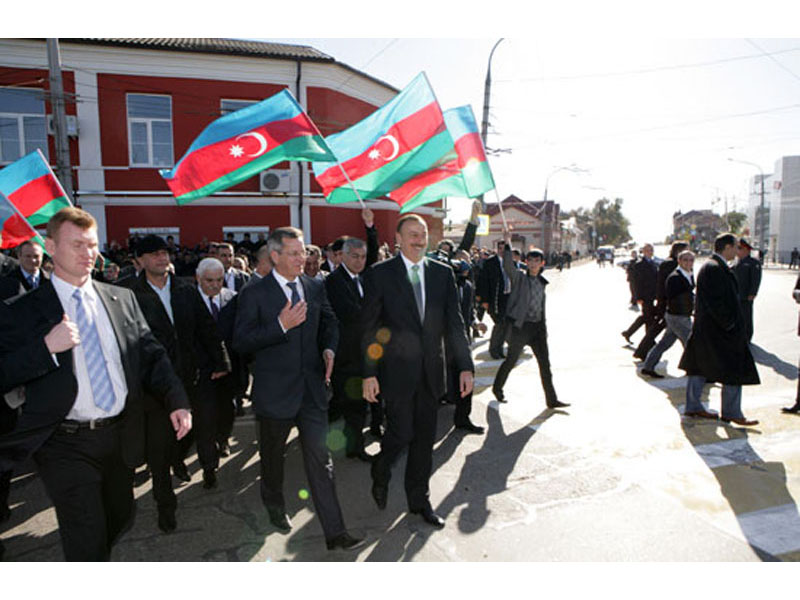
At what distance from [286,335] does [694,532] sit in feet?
10.2

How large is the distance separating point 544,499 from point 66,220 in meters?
3.77

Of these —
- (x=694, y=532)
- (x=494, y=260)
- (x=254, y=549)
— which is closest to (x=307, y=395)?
(x=254, y=549)

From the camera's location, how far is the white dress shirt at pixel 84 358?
8.65ft

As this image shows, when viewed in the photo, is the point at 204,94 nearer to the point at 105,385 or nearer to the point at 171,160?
the point at 171,160

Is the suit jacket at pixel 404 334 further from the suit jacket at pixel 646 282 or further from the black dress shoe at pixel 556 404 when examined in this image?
the suit jacket at pixel 646 282

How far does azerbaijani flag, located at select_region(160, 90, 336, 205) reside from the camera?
5.82 metres

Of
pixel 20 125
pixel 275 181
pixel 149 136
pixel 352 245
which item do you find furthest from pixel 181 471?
pixel 20 125

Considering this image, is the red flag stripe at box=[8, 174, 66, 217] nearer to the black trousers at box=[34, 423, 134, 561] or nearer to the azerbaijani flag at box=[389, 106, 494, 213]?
the azerbaijani flag at box=[389, 106, 494, 213]

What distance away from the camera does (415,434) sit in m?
3.98

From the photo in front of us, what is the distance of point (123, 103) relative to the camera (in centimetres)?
1756

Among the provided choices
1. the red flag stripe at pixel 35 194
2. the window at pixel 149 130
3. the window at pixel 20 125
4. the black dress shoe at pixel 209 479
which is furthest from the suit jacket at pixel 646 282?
the window at pixel 20 125

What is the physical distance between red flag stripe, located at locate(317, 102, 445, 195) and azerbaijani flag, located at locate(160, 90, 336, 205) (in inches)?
31.4

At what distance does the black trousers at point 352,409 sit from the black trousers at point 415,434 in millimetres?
1279

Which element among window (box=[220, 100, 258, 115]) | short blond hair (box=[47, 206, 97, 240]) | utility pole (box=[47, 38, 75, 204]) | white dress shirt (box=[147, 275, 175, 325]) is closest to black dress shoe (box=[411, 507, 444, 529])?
white dress shirt (box=[147, 275, 175, 325])
